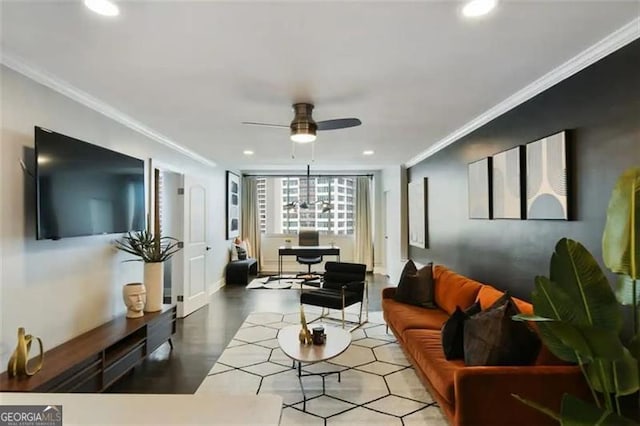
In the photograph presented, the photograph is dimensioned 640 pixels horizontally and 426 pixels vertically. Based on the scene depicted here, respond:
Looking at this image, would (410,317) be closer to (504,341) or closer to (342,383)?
(342,383)

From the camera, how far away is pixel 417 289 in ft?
13.9

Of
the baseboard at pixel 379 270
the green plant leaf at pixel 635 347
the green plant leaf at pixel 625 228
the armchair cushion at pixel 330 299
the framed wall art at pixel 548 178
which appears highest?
the framed wall art at pixel 548 178

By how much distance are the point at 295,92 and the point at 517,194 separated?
2.16 metres

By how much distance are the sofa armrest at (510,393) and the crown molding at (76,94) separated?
137 inches

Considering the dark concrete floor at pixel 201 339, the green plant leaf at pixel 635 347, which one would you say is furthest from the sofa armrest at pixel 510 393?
the dark concrete floor at pixel 201 339

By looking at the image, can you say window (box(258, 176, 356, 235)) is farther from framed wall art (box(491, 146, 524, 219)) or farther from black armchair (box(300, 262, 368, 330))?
framed wall art (box(491, 146, 524, 219))

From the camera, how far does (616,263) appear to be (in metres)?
1.65

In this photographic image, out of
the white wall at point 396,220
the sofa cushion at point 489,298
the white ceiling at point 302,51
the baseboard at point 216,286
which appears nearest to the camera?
the white ceiling at point 302,51

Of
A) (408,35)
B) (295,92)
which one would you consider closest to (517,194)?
(408,35)

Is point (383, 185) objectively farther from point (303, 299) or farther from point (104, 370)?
point (104, 370)

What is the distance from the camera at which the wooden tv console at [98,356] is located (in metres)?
2.26

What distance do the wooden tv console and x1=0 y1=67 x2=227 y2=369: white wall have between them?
0.20 meters

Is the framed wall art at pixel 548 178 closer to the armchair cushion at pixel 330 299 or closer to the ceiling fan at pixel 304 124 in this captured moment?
the ceiling fan at pixel 304 124

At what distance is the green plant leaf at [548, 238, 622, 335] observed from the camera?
5.60ft
